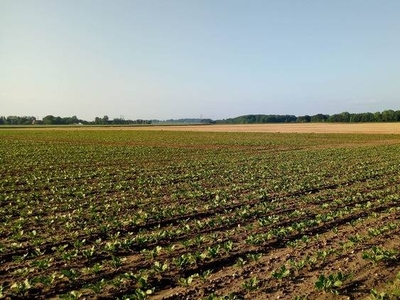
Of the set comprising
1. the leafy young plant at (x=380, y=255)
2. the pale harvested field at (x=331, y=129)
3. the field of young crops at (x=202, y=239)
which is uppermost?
the pale harvested field at (x=331, y=129)

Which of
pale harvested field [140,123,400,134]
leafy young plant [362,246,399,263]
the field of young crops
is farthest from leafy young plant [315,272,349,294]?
pale harvested field [140,123,400,134]

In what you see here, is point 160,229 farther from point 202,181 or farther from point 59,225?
point 202,181

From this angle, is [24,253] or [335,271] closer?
[335,271]

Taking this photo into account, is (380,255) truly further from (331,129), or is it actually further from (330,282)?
(331,129)

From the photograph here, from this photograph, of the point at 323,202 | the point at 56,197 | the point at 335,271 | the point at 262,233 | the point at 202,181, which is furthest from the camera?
the point at 202,181

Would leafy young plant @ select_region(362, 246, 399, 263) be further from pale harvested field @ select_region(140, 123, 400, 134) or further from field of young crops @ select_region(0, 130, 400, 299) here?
pale harvested field @ select_region(140, 123, 400, 134)

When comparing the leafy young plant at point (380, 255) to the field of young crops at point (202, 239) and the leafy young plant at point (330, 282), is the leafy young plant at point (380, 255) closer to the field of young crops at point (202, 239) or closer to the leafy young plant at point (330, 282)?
the field of young crops at point (202, 239)

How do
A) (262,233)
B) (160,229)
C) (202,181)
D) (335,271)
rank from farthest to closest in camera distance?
(202,181) < (160,229) < (262,233) < (335,271)

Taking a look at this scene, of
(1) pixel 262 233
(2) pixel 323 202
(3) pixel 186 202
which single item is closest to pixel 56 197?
(3) pixel 186 202

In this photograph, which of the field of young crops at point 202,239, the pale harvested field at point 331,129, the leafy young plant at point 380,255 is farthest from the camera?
the pale harvested field at point 331,129

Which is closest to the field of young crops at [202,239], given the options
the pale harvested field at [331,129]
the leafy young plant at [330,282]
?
the leafy young plant at [330,282]

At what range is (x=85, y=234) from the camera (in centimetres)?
979

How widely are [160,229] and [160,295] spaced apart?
4.04m

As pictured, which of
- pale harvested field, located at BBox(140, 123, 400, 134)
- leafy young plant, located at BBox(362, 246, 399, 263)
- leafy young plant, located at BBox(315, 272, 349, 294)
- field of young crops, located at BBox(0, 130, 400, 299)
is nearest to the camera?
leafy young plant, located at BBox(315, 272, 349, 294)
